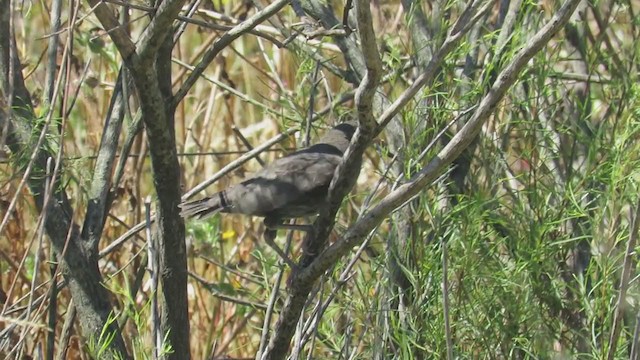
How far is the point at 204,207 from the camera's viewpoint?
4.13 m

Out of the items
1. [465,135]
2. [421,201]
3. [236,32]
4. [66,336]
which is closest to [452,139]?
[465,135]

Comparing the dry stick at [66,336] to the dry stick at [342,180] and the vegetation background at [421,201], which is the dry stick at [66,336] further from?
the dry stick at [342,180]

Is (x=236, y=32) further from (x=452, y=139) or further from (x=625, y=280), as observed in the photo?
→ (x=625, y=280)

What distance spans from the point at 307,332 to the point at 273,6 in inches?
44.1

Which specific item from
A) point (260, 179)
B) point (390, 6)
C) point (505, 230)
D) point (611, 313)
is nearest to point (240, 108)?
point (390, 6)

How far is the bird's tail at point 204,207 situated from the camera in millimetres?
4082

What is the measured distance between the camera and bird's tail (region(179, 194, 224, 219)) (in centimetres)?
408

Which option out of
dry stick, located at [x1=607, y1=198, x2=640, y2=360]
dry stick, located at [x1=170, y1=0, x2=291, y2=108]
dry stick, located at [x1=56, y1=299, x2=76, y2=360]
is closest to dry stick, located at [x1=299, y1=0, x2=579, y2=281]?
dry stick, located at [x1=607, y1=198, x2=640, y2=360]

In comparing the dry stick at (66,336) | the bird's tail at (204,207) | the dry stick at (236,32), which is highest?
the dry stick at (236,32)

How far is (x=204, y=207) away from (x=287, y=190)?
0.36 m

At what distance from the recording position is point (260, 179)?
427 centimetres

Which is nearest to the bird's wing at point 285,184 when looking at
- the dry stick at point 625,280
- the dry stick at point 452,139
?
the dry stick at point 452,139

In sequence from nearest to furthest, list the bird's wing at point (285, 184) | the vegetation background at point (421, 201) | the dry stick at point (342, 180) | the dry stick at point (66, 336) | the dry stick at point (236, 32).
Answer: the dry stick at point (342, 180)
the vegetation background at point (421, 201)
the dry stick at point (236, 32)
the dry stick at point (66, 336)
the bird's wing at point (285, 184)

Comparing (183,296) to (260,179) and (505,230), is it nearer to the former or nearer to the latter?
(260,179)
